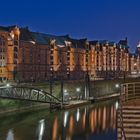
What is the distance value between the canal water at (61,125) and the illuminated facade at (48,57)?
90.6ft

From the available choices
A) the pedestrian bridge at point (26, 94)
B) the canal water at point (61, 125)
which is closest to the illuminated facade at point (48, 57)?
the pedestrian bridge at point (26, 94)

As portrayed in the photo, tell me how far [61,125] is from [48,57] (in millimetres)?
51311

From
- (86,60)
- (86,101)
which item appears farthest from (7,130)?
(86,60)

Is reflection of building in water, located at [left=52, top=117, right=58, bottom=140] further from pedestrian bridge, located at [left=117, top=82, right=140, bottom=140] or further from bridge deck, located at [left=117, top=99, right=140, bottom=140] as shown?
bridge deck, located at [left=117, top=99, right=140, bottom=140]

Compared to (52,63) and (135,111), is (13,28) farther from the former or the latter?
(135,111)

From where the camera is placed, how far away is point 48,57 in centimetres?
9081

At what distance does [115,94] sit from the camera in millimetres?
76250

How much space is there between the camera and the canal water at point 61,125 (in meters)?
34.3

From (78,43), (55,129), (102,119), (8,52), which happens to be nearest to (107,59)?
(78,43)

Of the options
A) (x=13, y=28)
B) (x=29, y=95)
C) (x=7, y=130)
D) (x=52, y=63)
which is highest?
(x=13, y=28)

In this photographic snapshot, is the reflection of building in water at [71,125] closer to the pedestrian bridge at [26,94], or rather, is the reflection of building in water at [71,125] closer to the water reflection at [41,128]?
the water reflection at [41,128]

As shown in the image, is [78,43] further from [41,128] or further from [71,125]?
[41,128]

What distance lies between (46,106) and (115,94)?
2589cm

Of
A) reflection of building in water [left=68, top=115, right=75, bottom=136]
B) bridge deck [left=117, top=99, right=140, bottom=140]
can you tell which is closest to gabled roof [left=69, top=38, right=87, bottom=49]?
reflection of building in water [left=68, top=115, right=75, bottom=136]
